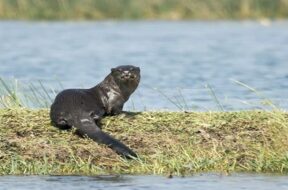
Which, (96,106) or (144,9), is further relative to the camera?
(144,9)

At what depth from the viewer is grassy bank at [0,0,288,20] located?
33875 millimetres

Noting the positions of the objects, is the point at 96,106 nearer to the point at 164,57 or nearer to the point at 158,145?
the point at 158,145

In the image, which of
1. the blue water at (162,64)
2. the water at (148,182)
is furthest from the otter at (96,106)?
the blue water at (162,64)

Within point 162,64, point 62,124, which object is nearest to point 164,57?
point 162,64

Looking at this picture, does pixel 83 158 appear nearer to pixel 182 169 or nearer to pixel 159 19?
pixel 182 169

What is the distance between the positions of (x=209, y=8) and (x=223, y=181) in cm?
2396

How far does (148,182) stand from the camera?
404 inches

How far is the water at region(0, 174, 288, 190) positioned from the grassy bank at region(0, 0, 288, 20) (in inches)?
926

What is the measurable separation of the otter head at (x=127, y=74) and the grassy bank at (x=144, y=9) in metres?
21.8

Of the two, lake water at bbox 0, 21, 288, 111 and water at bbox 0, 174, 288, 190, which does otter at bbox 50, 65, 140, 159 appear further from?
lake water at bbox 0, 21, 288, 111

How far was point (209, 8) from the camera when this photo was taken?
112 feet

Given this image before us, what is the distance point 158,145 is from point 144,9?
77.0 ft

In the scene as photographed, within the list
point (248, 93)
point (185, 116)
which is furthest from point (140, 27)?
point (185, 116)

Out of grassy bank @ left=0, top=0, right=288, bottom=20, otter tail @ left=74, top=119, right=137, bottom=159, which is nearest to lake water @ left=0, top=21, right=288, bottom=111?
grassy bank @ left=0, top=0, right=288, bottom=20
